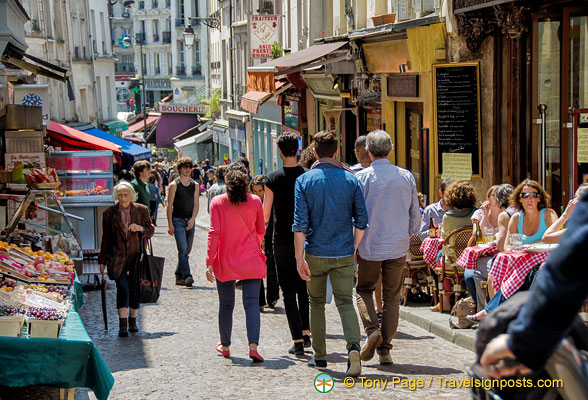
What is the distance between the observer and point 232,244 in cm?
840

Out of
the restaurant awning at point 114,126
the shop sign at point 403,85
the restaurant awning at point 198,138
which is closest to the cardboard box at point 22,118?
the shop sign at point 403,85

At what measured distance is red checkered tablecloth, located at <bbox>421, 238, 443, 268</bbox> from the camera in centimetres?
1063

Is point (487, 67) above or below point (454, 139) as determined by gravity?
above

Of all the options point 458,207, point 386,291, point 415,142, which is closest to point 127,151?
point 415,142

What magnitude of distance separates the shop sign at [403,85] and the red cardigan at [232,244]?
8143 millimetres

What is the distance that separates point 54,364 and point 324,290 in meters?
2.32

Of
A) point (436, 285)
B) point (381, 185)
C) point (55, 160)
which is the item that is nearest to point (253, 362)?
point (381, 185)

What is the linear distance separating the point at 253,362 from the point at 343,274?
47.3 inches

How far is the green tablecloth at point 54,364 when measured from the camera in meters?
6.22

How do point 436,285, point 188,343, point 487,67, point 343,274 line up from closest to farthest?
point 343,274, point 188,343, point 436,285, point 487,67

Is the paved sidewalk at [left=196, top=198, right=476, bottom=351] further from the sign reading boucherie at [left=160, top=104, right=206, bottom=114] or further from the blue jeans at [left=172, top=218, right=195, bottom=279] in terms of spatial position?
the sign reading boucherie at [left=160, top=104, right=206, bottom=114]

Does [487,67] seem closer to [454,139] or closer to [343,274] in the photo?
[454,139]

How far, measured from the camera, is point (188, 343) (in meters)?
9.33

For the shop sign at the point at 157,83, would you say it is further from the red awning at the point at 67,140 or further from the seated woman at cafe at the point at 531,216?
the seated woman at cafe at the point at 531,216
